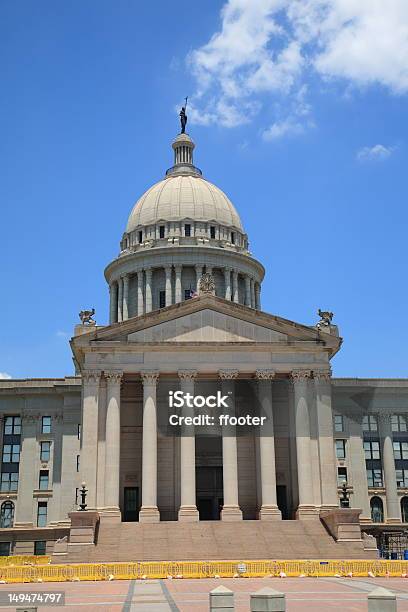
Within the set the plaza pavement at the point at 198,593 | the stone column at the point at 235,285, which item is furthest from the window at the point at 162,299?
the plaza pavement at the point at 198,593

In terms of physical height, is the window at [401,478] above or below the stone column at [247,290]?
below

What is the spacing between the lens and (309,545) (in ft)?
180

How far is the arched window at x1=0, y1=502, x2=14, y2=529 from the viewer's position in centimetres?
7862

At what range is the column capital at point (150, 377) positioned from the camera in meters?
64.9

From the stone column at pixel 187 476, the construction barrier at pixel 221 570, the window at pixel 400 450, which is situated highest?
the window at pixel 400 450

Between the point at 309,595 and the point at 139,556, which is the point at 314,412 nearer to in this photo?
the point at 139,556

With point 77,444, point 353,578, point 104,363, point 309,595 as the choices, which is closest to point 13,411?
point 77,444

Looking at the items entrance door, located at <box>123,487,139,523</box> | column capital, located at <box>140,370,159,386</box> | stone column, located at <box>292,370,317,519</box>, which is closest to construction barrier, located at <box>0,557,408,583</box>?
stone column, located at <box>292,370,317,519</box>

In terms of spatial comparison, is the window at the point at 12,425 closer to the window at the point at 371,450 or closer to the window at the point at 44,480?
the window at the point at 44,480

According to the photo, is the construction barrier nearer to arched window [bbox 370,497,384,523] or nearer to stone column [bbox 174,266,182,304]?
arched window [bbox 370,497,384,523]

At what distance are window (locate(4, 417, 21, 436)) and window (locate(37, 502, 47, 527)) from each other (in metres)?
7.99

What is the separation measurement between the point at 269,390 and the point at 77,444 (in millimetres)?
22700

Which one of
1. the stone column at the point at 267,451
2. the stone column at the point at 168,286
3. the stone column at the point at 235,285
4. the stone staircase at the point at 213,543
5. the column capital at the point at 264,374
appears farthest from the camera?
the stone column at the point at 235,285

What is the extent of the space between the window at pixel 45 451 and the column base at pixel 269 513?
26.7 metres
